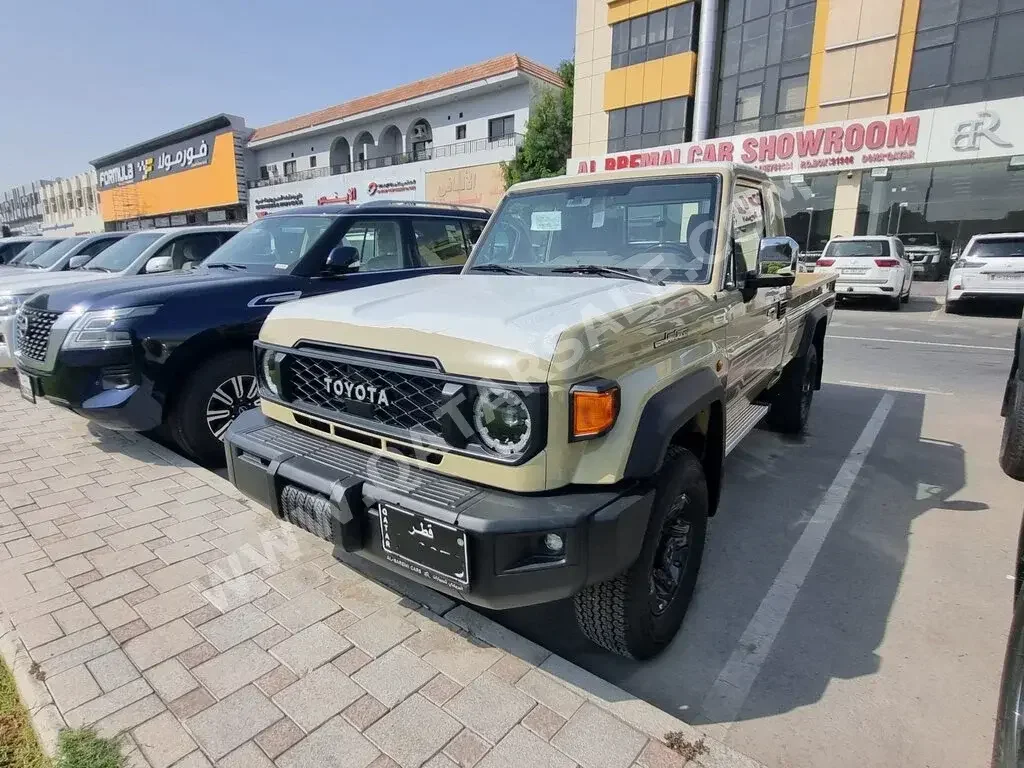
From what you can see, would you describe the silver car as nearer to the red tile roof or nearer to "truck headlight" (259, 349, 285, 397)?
"truck headlight" (259, 349, 285, 397)

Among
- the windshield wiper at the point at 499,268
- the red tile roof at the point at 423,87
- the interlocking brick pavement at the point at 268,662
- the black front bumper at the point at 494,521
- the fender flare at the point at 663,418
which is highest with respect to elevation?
the red tile roof at the point at 423,87

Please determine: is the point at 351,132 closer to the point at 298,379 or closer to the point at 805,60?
the point at 805,60

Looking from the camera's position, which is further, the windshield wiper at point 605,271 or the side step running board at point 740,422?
the side step running board at point 740,422

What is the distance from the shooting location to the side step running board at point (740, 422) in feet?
10.7

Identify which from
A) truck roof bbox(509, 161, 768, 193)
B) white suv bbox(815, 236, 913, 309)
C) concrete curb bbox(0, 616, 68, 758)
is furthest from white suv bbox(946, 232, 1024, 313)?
concrete curb bbox(0, 616, 68, 758)

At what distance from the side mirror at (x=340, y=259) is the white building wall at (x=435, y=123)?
27649mm

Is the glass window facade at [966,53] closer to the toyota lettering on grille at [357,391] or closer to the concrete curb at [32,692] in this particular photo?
the toyota lettering on grille at [357,391]

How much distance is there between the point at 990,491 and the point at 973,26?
20755mm

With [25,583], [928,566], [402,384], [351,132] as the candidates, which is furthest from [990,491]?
[351,132]

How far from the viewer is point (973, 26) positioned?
17.7 meters

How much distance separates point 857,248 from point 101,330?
15.6 metres

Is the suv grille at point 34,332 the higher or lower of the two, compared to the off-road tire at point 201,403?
higher

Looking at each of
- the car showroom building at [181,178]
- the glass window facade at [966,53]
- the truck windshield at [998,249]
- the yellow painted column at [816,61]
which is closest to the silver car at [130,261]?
the truck windshield at [998,249]

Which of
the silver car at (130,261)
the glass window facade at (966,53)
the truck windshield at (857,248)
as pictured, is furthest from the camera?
the glass window facade at (966,53)
